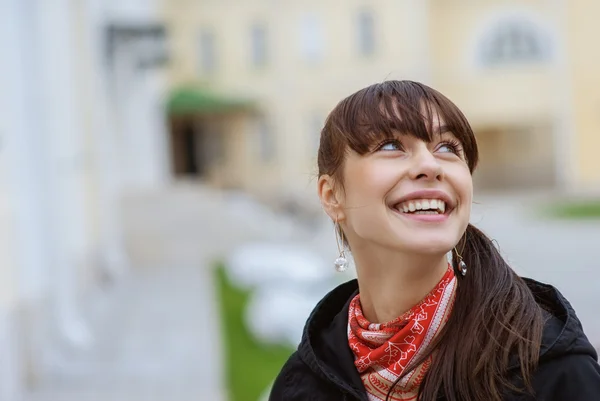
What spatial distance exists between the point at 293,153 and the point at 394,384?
30061mm

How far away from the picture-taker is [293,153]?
31766 millimetres

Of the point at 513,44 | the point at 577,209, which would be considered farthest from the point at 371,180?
the point at 513,44

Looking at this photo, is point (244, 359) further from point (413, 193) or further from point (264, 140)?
point (264, 140)

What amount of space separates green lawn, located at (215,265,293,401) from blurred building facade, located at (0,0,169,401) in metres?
1.34

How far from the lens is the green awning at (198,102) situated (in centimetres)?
3036

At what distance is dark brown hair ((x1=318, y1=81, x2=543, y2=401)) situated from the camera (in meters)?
1.69

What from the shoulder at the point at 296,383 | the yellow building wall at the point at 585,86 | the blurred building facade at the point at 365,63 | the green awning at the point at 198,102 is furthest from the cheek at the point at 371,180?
the yellow building wall at the point at 585,86

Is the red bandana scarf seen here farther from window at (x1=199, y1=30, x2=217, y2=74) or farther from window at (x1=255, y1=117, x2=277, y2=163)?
window at (x1=199, y1=30, x2=217, y2=74)

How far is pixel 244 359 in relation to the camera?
8219 millimetres

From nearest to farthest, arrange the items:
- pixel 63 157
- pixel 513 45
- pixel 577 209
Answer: pixel 63 157, pixel 577 209, pixel 513 45

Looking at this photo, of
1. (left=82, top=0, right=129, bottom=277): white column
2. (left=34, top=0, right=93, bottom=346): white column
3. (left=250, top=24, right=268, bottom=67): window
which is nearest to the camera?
(left=34, top=0, right=93, bottom=346): white column

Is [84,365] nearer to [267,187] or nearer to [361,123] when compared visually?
[361,123]

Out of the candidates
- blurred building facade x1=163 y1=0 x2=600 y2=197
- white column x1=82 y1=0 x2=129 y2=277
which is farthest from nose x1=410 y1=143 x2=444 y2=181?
blurred building facade x1=163 y1=0 x2=600 y2=197

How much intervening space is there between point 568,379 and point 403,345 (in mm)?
299
